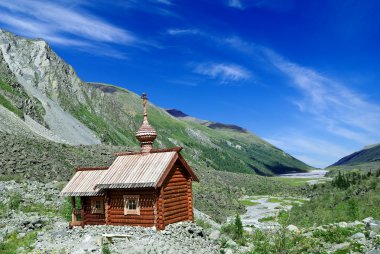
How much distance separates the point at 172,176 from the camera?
91.2 ft

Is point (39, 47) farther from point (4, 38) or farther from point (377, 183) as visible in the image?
point (377, 183)

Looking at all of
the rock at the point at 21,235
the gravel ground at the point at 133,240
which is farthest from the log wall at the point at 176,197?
the rock at the point at 21,235

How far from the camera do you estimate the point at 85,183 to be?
30562mm

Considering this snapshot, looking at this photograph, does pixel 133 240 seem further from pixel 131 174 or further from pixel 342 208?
pixel 342 208

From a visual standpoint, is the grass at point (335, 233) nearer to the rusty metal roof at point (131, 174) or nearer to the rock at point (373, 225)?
the rock at point (373, 225)

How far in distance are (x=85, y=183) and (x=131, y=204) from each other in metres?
5.31

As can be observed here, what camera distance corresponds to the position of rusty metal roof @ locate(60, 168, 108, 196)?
29569 millimetres

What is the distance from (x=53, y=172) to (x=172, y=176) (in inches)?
1151

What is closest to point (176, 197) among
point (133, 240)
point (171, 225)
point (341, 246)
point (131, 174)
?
point (171, 225)

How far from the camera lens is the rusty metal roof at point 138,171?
26078 millimetres

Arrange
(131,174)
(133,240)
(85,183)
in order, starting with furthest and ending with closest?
(85,183) → (131,174) → (133,240)

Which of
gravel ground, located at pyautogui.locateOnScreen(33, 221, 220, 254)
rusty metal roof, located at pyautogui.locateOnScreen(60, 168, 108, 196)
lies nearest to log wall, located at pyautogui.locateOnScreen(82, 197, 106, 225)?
gravel ground, located at pyautogui.locateOnScreen(33, 221, 220, 254)

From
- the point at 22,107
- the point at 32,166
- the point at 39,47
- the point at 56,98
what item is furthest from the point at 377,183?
the point at 39,47

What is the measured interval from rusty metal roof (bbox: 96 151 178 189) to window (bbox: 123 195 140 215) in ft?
3.73
